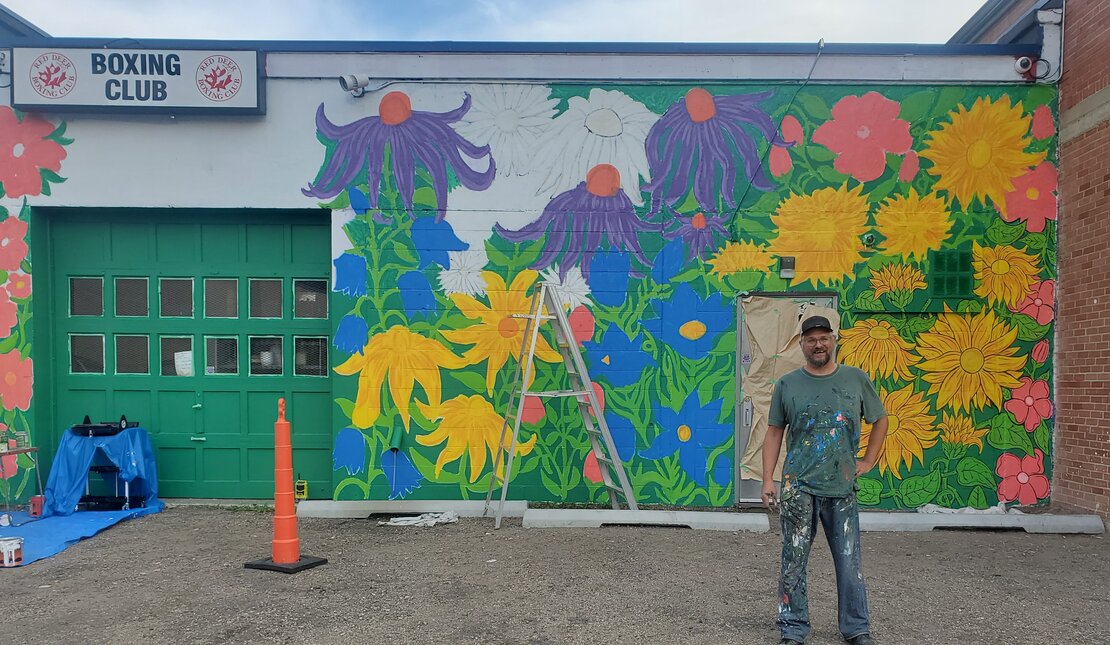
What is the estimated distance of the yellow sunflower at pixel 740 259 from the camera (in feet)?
25.3

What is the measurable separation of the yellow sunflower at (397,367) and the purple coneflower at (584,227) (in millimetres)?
1376

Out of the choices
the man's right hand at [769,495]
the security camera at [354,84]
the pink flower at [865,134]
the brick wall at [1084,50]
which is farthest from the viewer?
the pink flower at [865,134]

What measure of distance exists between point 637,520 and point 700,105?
4.20 meters

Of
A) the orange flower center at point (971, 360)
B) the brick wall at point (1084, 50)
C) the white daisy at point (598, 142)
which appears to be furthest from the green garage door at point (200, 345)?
the brick wall at point (1084, 50)

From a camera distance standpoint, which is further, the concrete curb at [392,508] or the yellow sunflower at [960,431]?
the yellow sunflower at [960,431]

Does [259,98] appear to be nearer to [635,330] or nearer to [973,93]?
[635,330]

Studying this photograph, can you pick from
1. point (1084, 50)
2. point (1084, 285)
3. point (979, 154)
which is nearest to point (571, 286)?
point (979, 154)

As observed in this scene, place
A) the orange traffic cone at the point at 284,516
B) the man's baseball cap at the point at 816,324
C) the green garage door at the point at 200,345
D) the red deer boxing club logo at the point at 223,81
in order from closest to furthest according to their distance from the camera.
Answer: the man's baseball cap at the point at 816,324
the orange traffic cone at the point at 284,516
the red deer boxing club logo at the point at 223,81
the green garage door at the point at 200,345

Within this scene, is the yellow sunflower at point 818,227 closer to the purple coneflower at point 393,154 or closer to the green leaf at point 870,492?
the green leaf at point 870,492

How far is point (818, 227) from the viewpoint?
771 centimetres

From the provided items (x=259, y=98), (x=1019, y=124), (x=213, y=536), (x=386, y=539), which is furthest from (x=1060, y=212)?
(x=213, y=536)

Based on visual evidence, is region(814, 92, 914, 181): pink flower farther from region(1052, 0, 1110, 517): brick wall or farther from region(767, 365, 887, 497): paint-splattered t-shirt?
region(767, 365, 887, 497): paint-splattered t-shirt

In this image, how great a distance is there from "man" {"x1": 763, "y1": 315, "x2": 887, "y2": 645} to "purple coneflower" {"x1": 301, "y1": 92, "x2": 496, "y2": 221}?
436cm

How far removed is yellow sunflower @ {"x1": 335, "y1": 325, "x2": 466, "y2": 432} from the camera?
7.70 meters
